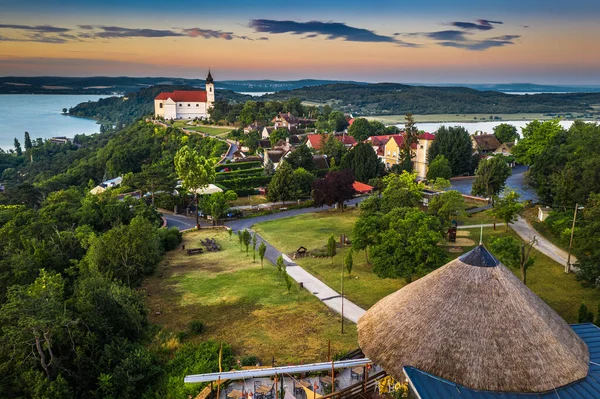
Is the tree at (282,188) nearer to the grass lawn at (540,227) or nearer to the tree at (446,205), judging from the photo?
the tree at (446,205)

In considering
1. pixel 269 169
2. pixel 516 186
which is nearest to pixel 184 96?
pixel 269 169

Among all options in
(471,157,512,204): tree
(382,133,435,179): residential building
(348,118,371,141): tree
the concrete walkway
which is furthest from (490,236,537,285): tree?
(348,118,371,141): tree

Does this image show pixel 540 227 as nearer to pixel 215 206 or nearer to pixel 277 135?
pixel 215 206

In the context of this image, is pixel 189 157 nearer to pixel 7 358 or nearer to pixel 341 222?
pixel 341 222

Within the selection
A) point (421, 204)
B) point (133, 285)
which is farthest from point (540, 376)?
point (421, 204)

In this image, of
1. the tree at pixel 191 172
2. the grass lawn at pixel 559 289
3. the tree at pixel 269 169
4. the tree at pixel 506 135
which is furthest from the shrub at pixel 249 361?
the tree at pixel 506 135

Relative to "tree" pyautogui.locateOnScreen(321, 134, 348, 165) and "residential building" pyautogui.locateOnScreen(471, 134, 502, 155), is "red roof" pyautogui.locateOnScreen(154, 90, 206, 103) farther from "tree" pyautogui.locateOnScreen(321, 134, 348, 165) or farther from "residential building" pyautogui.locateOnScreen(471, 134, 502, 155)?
"residential building" pyautogui.locateOnScreen(471, 134, 502, 155)
